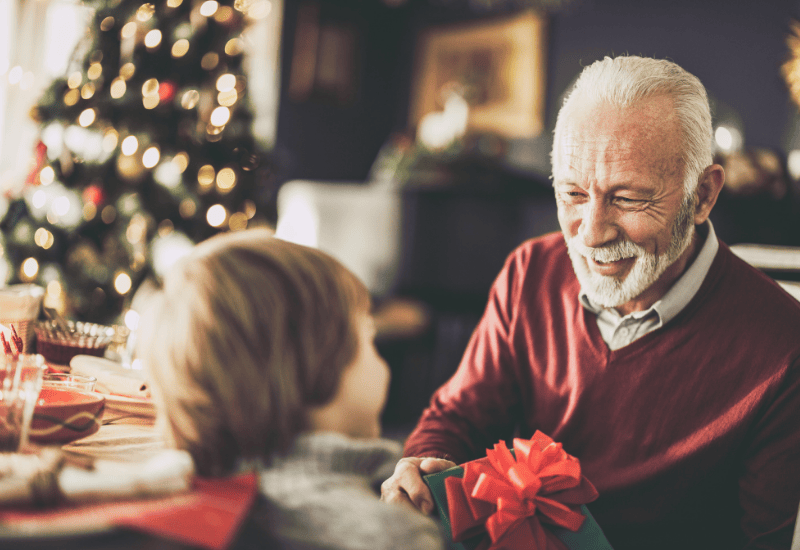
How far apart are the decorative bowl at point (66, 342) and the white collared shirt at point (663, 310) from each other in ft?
3.33

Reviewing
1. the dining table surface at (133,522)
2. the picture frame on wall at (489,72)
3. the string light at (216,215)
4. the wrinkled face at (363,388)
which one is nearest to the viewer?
the dining table surface at (133,522)

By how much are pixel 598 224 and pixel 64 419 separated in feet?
3.15

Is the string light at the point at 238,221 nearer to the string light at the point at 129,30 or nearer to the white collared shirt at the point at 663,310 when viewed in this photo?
the string light at the point at 129,30

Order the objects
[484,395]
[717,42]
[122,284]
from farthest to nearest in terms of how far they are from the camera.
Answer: [717,42] < [122,284] < [484,395]

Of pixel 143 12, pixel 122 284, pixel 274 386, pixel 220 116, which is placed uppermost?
pixel 143 12

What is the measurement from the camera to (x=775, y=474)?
1.15 metres

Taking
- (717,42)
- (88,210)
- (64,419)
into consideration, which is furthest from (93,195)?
(717,42)

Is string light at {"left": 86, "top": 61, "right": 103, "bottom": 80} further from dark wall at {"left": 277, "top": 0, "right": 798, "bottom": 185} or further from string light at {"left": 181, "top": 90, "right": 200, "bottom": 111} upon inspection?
dark wall at {"left": 277, "top": 0, "right": 798, "bottom": 185}

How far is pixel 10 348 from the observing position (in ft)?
3.87


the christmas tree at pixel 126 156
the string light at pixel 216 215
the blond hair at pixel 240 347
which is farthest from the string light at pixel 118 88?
the blond hair at pixel 240 347

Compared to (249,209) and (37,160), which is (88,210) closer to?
(37,160)

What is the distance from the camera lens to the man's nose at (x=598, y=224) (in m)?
1.23

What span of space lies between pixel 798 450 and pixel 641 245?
0.45 meters

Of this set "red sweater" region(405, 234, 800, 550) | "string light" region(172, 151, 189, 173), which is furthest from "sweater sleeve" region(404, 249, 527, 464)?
"string light" region(172, 151, 189, 173)
